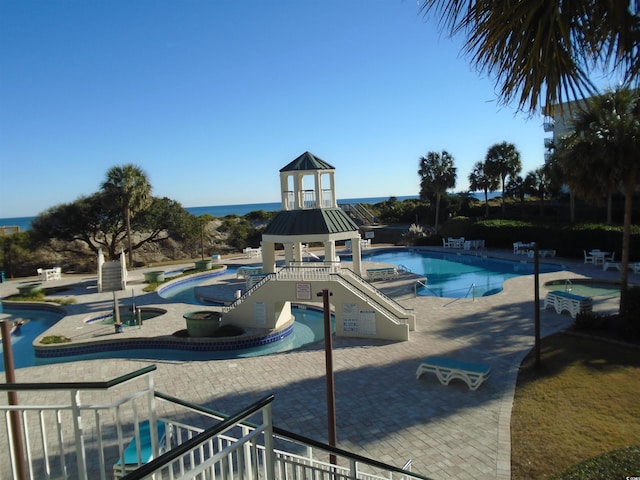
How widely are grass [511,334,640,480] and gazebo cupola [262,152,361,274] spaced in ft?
30.7

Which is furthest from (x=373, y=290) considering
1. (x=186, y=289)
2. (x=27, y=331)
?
(x=27, y=331)

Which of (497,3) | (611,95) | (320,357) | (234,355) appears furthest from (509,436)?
(611,95)

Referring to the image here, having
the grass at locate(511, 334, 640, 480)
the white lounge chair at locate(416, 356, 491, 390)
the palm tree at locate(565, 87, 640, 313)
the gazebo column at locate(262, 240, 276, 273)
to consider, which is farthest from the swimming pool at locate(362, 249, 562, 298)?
the white lounge chair at locate(416, 356, 491, 390)

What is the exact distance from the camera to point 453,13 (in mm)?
3516

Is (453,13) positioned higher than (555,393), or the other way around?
(453,13)

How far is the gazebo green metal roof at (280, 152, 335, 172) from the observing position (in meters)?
19.2

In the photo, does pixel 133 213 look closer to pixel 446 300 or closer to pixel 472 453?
pixel 446 300

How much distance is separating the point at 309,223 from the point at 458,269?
15.9 m

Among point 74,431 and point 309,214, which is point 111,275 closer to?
point 309,214

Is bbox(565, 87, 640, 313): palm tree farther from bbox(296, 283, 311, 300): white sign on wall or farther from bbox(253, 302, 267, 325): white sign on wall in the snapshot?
bbox(253, 302, 267, 325): white sign on wall

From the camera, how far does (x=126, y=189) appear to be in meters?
32.3

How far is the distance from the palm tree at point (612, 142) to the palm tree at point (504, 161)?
1104 inches

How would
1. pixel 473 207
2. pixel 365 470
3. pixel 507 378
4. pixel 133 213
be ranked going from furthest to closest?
pixel 473 207 → pixel 133 213 → pixel 507 378 → pixel 365 470

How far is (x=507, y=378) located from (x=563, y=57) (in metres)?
9.64
